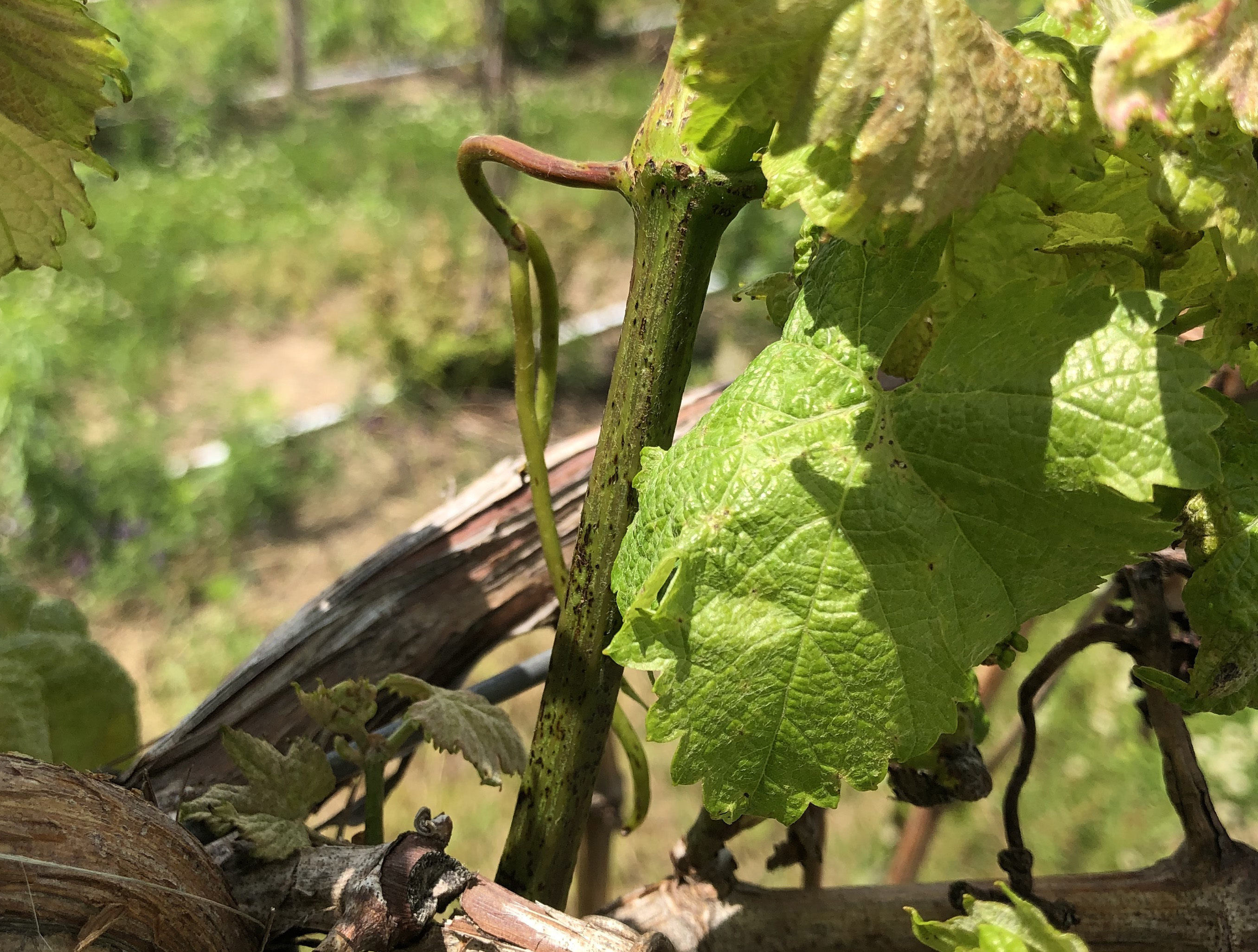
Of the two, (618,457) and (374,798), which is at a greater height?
(618,457)

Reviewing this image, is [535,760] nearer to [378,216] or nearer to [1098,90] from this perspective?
[1098,90]

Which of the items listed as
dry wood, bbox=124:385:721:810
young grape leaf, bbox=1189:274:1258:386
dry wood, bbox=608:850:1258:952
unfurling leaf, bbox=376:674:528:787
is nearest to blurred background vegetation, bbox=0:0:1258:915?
dry wood, bbox=124:385:721:810

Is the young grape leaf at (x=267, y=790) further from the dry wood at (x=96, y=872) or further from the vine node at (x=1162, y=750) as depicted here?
the vine node at (x=1162, y=750)

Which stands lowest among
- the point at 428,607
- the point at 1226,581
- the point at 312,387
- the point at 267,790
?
the point at 267,790

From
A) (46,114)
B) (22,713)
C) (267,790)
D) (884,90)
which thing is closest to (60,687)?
(22,713)

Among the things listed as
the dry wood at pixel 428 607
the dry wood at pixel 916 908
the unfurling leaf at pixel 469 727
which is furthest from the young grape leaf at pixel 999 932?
the dry wood at pixel 428 607

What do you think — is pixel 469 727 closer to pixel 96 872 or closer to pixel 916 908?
pixel 96 872
